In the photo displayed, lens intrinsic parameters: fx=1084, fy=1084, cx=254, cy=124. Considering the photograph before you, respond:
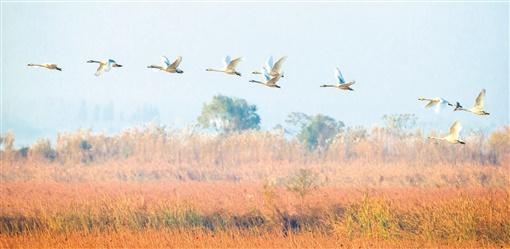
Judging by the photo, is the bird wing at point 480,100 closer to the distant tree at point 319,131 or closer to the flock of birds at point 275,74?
the flock of birds at point 275,74

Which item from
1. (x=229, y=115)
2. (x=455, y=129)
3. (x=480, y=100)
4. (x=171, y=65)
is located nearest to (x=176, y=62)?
(x=171, y=65)

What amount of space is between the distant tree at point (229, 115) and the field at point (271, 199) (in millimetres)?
13111

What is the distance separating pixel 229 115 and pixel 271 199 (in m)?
26.7

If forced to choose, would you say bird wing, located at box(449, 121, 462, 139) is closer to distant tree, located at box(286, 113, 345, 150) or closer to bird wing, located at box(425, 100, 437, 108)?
bird wing, located at box(425, 100, 437, 108)

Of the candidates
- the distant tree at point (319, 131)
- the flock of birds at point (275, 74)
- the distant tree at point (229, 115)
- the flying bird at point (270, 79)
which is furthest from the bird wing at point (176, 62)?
the distant tree at point (229, 115)

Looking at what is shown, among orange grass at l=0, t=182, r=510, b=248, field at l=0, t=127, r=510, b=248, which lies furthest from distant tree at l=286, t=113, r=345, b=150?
orange grass at l=0, t=182, r=510, b=248

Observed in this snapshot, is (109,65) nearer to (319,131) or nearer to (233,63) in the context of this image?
(233,63)

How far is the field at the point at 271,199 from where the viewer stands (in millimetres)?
17766

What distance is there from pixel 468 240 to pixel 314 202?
3712 mm

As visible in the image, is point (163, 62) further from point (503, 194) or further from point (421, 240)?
point (503, 194)

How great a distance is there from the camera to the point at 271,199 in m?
20.0

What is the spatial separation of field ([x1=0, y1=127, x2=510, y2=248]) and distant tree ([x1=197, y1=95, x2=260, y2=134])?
1311cm

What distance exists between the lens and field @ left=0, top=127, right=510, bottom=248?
17.8 meters

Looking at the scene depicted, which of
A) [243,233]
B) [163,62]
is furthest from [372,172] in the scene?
[163,62]
